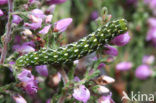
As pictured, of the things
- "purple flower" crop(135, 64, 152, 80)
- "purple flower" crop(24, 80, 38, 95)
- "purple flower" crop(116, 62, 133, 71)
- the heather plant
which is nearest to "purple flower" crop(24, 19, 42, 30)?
the heather plant

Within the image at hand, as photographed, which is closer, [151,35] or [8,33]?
[8,33]

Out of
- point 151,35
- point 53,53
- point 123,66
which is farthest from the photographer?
point 151,35

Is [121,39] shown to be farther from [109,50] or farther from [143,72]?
[143,72]

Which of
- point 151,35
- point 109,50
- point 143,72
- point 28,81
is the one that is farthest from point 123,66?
point 28,81

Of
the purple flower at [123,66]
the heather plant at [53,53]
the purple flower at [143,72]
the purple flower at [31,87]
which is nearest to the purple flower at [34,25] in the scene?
the heather plant at [53,53]

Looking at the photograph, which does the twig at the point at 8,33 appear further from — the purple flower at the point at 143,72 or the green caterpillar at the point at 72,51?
the purple flower at the point at 143,72

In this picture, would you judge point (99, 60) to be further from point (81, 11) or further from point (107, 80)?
point (81, 11)

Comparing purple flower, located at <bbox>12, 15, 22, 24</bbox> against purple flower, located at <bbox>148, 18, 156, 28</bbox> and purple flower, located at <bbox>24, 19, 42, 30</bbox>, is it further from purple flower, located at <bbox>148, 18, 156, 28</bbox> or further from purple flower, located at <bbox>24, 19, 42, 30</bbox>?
purple flower, located at <bbox>148, 18, 156, 28</bbox>
